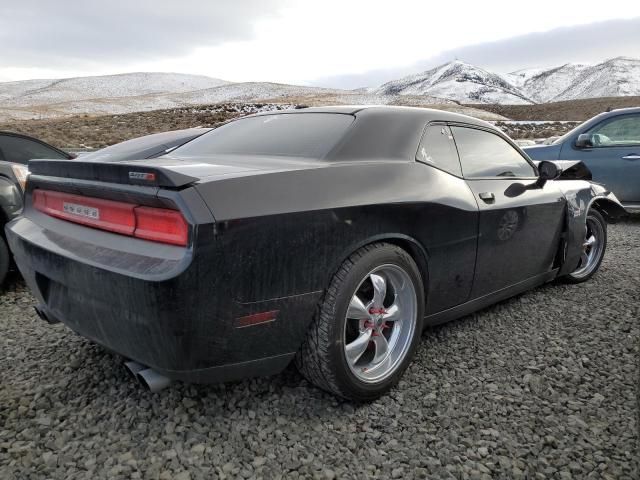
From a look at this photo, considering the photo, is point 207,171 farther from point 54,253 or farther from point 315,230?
point 54,253

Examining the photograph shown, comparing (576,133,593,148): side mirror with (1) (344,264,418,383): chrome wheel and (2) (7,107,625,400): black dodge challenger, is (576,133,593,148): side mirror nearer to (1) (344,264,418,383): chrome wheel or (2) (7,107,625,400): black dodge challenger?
(2) (7,107,625,400): black dodge challenger

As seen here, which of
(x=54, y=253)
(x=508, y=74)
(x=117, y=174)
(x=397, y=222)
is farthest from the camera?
(x=508, y=74)

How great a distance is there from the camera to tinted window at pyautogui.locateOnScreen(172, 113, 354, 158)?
2414mm

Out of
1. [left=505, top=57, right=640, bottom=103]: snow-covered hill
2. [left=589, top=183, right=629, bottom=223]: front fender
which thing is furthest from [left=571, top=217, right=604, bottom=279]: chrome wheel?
[left=505, top=57, right=640, bottom=103]: snow-covered hill

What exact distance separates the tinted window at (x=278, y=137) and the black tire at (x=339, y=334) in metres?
0.54

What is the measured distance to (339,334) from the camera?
204 centimetres

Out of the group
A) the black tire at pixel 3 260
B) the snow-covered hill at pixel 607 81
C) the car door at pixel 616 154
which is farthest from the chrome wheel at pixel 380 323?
the snow-covered hill at pixel 607 81

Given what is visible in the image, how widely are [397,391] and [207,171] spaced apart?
1.34 meters

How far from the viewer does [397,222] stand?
88.0 inches

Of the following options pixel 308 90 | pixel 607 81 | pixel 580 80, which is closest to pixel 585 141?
pixel 308 90

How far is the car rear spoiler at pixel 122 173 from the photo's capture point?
1.74 meters

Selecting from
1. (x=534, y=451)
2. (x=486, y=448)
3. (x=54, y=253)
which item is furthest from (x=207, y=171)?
(x=534, y=451)

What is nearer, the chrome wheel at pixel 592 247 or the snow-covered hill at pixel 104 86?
the chrome wheel at pixel 592 247

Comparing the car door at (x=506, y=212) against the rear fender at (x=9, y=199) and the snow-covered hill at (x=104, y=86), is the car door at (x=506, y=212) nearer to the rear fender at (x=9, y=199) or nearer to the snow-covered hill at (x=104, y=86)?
the rear fender at (x=9, y=199)
